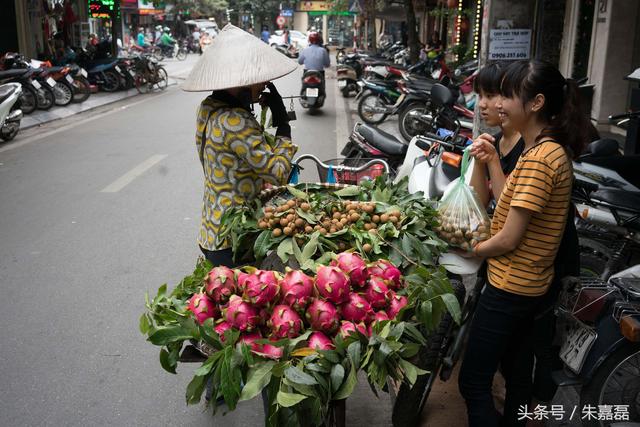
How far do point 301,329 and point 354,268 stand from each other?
0.94 feet

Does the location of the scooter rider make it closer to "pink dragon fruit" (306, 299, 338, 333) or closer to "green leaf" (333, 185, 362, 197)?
"green leaf" (333, 185, 362, 197)

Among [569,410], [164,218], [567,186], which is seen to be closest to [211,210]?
[567,186]

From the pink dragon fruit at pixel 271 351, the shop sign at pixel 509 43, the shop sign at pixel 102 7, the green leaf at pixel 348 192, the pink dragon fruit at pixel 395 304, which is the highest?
the shop sign at pixel 102 7

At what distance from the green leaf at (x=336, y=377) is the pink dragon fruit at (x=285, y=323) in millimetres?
208

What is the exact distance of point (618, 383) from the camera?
2.81 metres

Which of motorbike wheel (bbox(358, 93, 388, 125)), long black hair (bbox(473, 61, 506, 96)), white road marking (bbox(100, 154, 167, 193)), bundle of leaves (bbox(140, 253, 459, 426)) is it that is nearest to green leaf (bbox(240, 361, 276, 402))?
bundle of leaves (bbox(140, 253, 459, 426))

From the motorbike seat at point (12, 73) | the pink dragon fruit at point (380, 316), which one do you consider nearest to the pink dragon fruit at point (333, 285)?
the pink dragon fruit at point (380, 316)

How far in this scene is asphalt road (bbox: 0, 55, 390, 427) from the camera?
3.37 metres

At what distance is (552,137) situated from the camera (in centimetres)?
230

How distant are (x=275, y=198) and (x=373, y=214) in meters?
0.46

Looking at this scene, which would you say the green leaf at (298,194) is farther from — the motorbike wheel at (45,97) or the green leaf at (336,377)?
the motorbike wheel at (45,97)

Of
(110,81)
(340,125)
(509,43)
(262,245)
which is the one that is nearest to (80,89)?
(110,81)

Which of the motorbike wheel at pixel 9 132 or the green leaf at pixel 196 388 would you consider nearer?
the green leaf at pixel 196 388

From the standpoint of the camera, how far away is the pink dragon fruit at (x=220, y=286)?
2221 mm
